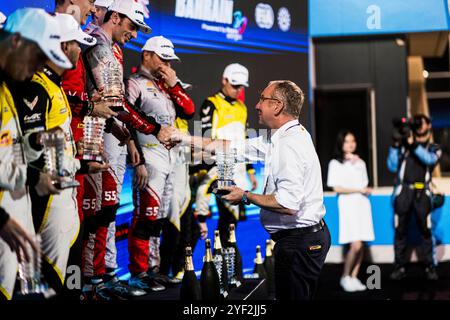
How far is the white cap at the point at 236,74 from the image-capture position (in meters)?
5.09

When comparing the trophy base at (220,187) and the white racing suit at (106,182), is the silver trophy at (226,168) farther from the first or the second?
the white racing suit at (106,182)

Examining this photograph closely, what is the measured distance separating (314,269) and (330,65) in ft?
21.7

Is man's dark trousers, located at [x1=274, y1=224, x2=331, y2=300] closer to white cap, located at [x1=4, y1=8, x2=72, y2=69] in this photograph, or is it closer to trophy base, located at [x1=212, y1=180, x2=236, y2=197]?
trophy base, located at [x1=212, y1=180, x2=236, y2=197]

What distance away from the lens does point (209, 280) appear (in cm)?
398

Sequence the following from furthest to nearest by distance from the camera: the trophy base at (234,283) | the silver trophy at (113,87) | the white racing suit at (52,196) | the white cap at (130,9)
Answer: the trophy base at (234,283)
the white cap at (130,9)
the silver trophy at (113,87)
the white racing suit at (52,196)

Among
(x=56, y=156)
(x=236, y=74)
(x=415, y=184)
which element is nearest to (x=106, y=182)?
(x=56, y=156)

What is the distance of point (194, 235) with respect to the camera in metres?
4.98

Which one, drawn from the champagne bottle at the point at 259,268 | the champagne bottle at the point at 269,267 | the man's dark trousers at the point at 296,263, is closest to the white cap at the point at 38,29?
the man's dark trousers at the point at 296,263

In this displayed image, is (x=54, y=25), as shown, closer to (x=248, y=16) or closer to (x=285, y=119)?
(x=285, y=119)

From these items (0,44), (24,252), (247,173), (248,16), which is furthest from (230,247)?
(0,44)

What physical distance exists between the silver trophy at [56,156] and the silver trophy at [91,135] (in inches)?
12.8

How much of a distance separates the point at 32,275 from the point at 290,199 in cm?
116

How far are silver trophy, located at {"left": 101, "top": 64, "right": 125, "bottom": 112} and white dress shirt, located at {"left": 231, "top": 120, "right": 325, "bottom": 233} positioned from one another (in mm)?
787

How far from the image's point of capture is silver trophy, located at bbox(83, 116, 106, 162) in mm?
3117
